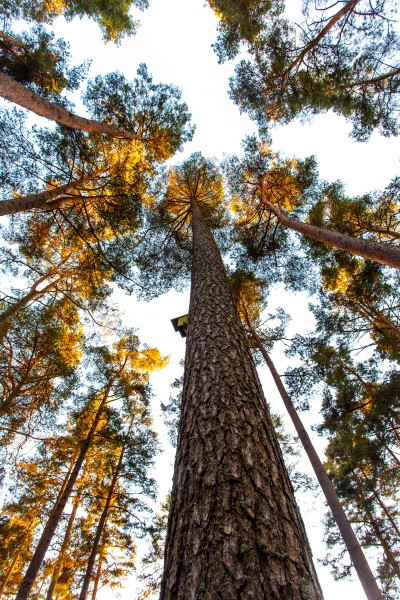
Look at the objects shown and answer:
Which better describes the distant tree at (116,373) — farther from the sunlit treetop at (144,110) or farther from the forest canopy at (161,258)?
the sunlit treetop at (144,110)

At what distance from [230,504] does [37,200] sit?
286 inches

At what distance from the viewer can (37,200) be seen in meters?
6.51

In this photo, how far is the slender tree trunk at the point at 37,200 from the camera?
5.66 metres

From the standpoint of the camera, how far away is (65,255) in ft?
35.0

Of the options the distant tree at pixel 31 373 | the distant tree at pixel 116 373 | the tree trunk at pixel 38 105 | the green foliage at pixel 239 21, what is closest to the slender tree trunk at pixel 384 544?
the distant tree at pixel 116 373

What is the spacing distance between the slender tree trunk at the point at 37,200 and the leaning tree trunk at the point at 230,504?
547 cm

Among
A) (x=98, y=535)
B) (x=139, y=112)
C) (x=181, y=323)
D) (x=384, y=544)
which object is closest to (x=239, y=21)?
(x=139, y=112)

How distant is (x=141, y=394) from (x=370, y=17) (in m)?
13.6

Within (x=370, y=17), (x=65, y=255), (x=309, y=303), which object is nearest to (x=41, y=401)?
(x=65, y=255)

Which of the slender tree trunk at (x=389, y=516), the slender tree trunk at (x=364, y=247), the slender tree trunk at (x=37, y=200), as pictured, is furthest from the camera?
the slender tree trunk at (x=389, y=516)

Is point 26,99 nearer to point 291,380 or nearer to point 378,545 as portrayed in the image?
point 291,380

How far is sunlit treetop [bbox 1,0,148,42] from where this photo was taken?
7.93 metres

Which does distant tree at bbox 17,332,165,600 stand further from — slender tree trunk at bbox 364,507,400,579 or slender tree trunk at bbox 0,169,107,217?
slender tree trunk at bbox 364,507,400,579

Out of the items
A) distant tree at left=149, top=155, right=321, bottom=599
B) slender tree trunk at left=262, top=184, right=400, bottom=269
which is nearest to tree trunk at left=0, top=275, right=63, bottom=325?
distant tree at left=149, top=155, right=321, bottom=599
